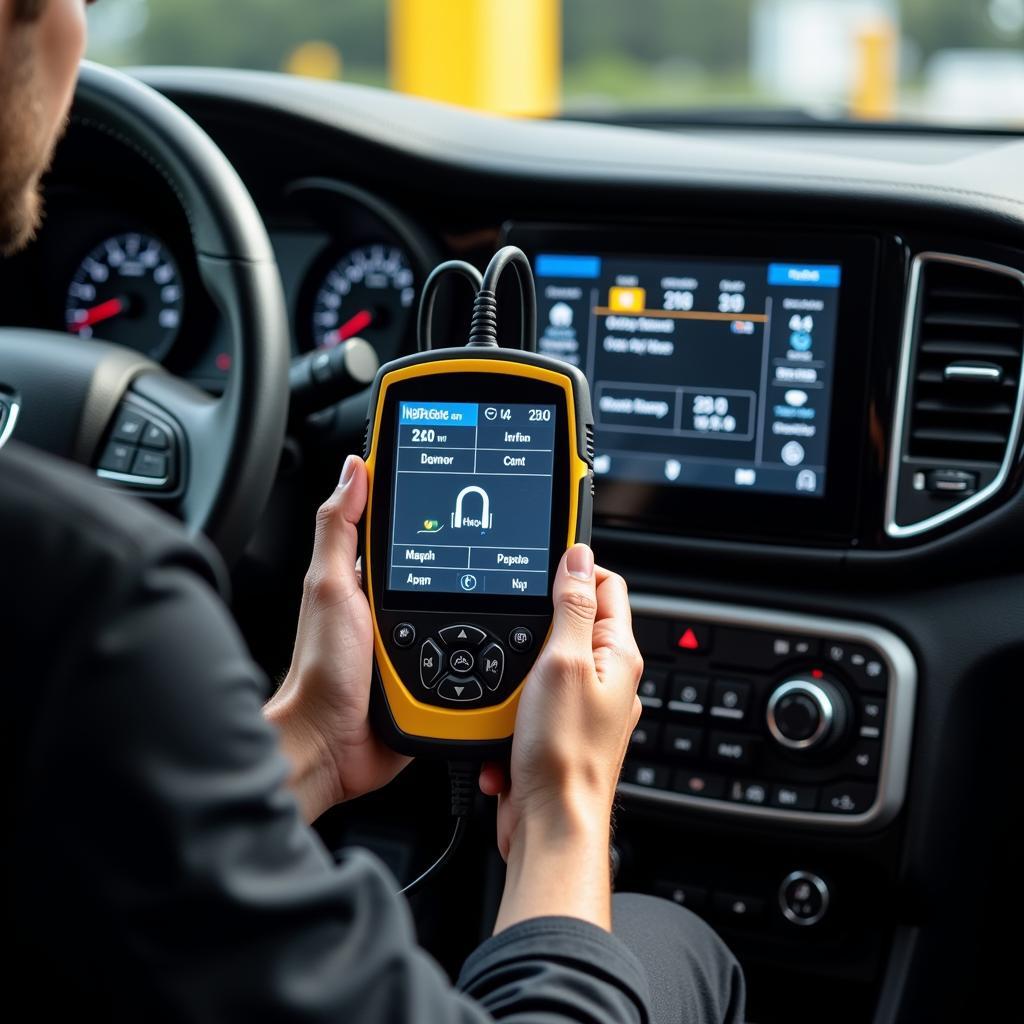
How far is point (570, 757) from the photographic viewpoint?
3.62 feet

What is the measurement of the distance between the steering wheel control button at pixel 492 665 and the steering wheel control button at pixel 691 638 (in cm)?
68

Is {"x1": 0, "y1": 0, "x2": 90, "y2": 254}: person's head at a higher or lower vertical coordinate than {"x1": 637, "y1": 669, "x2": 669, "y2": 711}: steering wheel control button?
higher

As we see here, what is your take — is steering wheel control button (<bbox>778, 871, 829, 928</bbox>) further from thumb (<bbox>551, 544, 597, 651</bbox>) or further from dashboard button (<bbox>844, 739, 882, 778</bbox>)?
thumb (<bbox>551, 544, 597, 651</bbox>)

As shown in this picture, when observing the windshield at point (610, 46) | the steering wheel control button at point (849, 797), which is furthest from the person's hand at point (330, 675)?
the windshield at point (610, 46)

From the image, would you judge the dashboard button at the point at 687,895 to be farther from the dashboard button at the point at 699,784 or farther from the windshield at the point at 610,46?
the windshield at the point at 610,46

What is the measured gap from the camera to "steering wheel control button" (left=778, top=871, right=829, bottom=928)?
1.91m

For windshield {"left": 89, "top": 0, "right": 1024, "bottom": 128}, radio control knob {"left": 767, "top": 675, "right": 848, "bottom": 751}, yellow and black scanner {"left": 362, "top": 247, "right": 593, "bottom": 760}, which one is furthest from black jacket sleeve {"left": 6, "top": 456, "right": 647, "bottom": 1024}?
windshield {"left": 89, "top": 0, "right": 1024, "bottom": 128}

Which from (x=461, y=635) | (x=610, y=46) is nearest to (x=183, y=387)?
(x=461, y=635)

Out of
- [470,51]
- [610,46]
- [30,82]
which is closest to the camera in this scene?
[30,82]

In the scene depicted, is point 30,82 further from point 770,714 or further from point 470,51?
point 470,51

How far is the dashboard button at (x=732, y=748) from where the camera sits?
189cm

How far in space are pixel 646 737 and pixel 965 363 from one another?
24.9 inches

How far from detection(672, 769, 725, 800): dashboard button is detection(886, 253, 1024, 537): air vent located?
1.35 ft

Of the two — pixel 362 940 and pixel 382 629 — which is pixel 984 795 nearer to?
pixel 382 629
